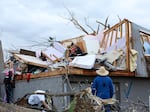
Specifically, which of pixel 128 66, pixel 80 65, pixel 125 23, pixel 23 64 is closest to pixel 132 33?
pixel 125 23

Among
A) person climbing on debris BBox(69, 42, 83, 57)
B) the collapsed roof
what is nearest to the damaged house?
the collapsed roof

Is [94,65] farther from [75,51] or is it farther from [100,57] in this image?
[75,51]

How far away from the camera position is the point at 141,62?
13.5m

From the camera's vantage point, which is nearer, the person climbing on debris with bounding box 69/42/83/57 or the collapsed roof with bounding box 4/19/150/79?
the collapsed roof with bounding box 4/19/150/79

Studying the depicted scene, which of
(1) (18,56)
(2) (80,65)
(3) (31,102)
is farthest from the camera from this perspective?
(1) (18,56)

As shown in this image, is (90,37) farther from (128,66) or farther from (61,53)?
(128,66)

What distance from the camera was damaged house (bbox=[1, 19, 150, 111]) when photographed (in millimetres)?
12070

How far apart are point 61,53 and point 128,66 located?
3.08 meters

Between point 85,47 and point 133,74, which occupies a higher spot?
point 85,47

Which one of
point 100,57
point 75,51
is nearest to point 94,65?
point 100,57

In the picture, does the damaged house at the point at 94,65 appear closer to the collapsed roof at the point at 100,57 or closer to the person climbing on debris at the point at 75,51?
the collapsed roof at the point at 100,57

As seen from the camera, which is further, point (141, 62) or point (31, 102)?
point (141, 62)

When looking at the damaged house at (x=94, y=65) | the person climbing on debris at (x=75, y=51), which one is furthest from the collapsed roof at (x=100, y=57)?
the person climbing on debris at (x=75, y=51)

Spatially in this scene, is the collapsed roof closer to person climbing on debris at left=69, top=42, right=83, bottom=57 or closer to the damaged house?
the damaged house
